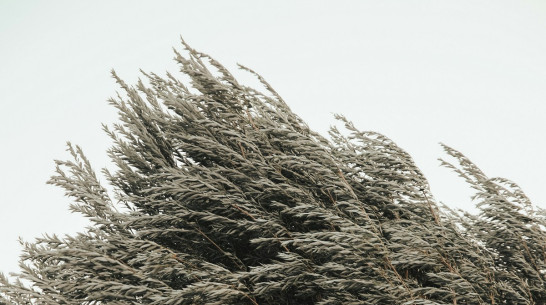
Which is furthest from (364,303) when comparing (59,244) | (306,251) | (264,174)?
(59,244)

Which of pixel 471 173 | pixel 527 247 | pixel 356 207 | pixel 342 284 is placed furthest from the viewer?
pixel 471 173

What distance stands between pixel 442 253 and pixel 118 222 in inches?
166

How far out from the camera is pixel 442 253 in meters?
6.19

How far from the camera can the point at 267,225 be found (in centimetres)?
600

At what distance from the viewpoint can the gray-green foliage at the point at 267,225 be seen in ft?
19.0

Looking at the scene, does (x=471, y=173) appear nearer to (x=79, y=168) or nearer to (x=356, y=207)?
(x=356, y=207)

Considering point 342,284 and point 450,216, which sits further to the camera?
point 450,216

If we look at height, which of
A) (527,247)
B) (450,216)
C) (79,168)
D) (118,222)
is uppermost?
(79,168)

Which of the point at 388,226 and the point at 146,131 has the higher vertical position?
the point at 146,131

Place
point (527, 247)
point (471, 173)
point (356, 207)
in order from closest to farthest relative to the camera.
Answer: point (356, 207)
point (527, 247)
point (471, 173)

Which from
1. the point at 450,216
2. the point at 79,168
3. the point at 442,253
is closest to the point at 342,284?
the point at 442,253

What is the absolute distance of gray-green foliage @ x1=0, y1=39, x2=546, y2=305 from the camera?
578 cm

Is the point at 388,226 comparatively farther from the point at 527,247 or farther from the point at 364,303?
the point at 527,247

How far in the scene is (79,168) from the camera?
7.26 meters
